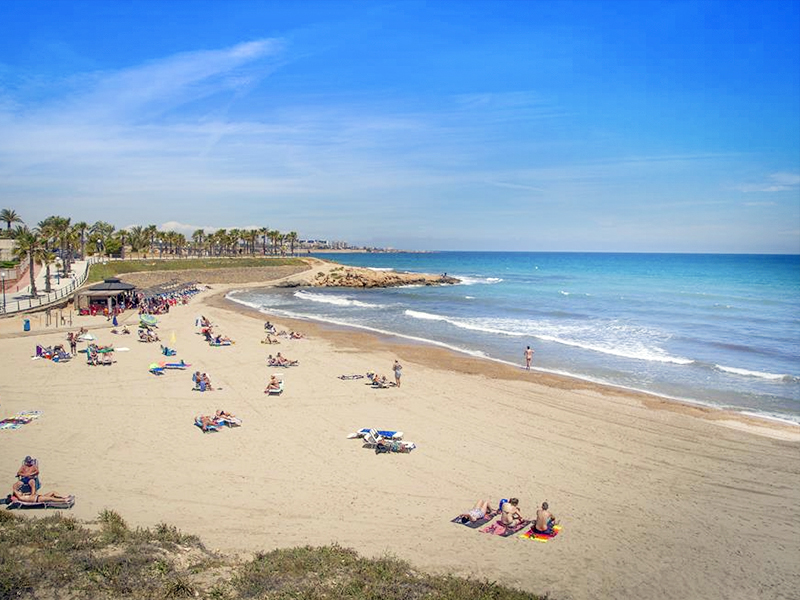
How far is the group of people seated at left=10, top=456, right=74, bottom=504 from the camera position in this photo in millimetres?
9953

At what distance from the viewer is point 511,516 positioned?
1001 cm

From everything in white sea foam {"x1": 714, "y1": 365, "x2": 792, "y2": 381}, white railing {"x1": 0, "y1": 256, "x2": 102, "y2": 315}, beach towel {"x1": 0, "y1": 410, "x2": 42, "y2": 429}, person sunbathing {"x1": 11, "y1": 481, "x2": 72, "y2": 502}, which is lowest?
white sea foam {"x1": 714, "y1": 365, "x2": 792, "y2": 381}

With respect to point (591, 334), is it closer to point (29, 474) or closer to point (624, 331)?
point (624, 331)

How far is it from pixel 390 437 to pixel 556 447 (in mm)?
4330

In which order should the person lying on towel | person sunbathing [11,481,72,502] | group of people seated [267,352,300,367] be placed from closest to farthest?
the person lying on towel → person sunbathing [11,481,72,502] → group of people seated [267,352,300,367]

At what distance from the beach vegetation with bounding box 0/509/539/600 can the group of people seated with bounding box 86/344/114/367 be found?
1530cm

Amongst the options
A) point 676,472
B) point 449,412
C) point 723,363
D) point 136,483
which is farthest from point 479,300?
point 136,483

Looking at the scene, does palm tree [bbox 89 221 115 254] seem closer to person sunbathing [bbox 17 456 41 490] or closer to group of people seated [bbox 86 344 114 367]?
group of people seated [bbox 86 344 114 367]

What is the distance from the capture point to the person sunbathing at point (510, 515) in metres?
9.95

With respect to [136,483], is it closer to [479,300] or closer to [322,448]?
[322,448]

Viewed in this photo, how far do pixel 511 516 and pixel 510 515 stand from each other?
0.08ft

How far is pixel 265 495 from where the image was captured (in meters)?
11.1

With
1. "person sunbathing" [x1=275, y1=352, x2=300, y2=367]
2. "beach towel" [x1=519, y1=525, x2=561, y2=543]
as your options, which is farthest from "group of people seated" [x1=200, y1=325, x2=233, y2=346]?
"beach towel" [x1=519, y1=525, x2=561, y2=543]

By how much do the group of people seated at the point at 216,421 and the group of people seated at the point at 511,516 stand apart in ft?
24.7
